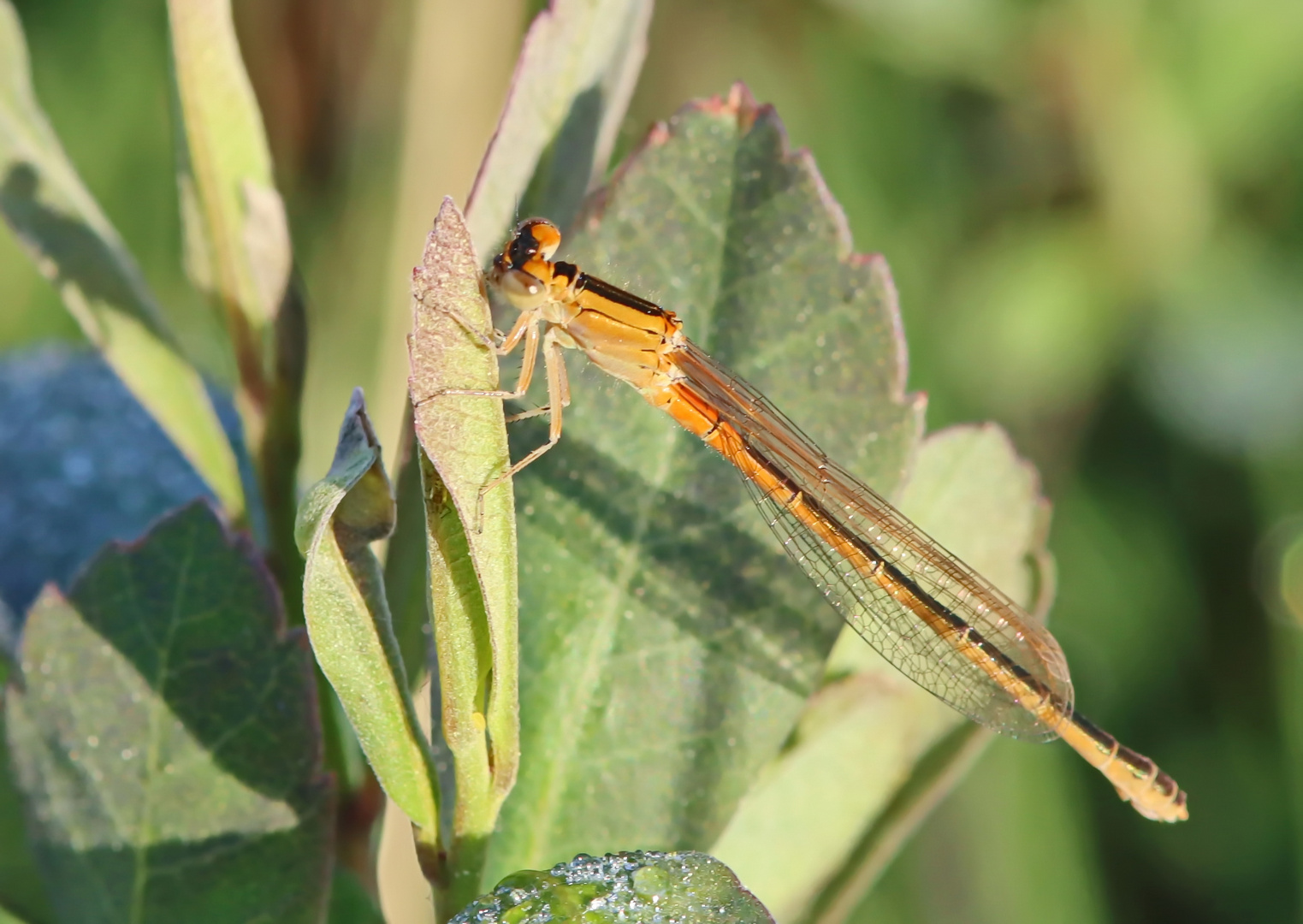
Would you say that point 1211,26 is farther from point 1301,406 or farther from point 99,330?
point 99,330

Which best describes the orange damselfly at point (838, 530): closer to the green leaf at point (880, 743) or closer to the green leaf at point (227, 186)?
the green leaf at point (880, 743)

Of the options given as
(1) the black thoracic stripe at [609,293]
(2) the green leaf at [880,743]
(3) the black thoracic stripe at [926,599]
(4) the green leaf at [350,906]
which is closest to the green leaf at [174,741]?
(4) the green leaf at [350,906]

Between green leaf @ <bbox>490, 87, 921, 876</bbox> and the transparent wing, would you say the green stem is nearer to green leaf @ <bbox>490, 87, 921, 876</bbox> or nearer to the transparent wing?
green leaf @ <bbox>490, 87, 921, 876</bbox>

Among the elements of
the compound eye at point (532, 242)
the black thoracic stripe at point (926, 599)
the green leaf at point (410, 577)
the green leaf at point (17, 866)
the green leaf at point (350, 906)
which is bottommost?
the green leaf at point (17, 866)

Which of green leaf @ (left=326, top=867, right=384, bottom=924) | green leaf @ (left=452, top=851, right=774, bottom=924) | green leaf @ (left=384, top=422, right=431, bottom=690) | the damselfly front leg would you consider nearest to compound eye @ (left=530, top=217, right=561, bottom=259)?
the damselfly front leg

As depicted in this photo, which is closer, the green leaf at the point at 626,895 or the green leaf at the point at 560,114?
the green leaf at the point at 626,895

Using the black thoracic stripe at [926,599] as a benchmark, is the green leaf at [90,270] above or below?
below

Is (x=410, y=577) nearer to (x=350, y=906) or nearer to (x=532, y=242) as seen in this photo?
(x=350, y=906)
